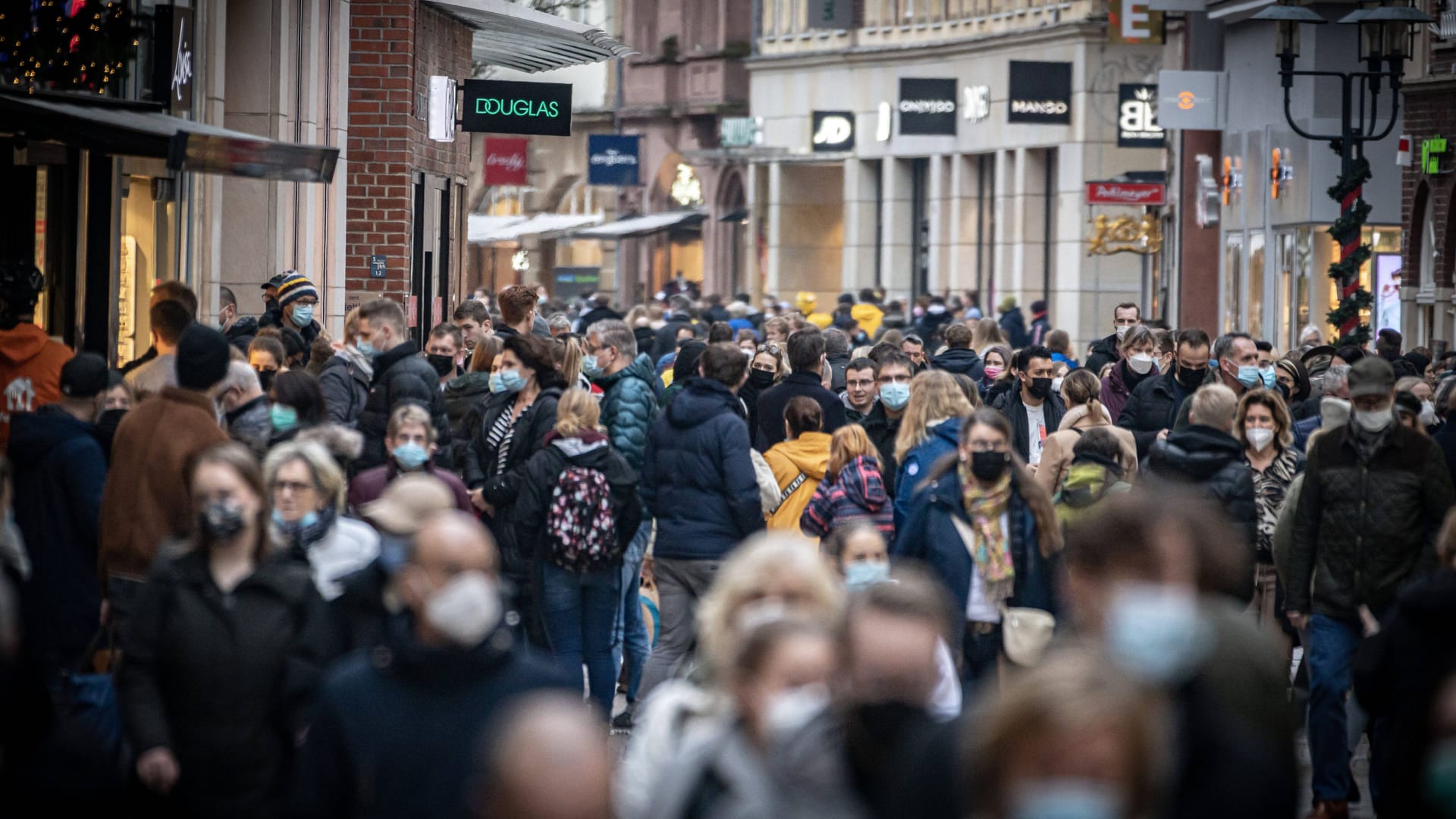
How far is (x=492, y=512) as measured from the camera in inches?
431

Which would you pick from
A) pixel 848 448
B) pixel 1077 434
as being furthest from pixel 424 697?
pixel 1077 434

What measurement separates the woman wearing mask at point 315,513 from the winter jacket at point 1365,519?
12.9 ft

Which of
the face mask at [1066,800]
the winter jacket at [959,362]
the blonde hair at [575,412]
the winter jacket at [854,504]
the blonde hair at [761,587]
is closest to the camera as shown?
the face mask at [1066,800]

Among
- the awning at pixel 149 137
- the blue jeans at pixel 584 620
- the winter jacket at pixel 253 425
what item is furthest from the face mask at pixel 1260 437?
the awning at pixel 149 137

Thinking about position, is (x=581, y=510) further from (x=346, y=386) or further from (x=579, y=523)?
(x=346, y=386)

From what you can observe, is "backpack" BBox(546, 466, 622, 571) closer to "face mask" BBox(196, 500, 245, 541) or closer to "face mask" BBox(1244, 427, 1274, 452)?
"face mask" BBox(1244, 427, 1274, 452)

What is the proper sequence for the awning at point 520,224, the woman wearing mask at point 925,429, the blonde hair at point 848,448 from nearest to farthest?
the woman wearing mask at point 925,429 < the blonde hair at point 848,448 < the awning at point 520,224

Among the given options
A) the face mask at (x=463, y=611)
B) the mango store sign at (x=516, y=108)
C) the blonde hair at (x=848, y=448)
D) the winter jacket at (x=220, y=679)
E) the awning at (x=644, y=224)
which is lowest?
the winter jacket at (x=220, y=679)

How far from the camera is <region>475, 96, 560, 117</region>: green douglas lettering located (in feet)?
62.9

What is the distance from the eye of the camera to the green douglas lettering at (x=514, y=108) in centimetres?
1918

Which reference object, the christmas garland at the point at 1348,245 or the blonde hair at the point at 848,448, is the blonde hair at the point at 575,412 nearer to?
the blonde hair at the point at 848,448

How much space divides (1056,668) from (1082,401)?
27.7ft

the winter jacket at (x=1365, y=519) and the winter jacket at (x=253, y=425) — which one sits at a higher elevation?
the winter jacket at (x=253, y=425)

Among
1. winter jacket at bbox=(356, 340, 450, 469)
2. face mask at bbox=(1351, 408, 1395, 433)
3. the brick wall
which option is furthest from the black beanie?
the brick wall
